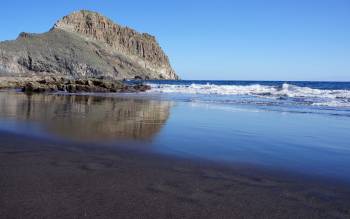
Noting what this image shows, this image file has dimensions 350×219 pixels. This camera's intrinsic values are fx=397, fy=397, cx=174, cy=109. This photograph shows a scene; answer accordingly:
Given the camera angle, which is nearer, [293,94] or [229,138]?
[229,138]

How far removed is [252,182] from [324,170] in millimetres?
1369

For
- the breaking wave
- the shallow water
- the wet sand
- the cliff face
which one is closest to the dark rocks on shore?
the breaking wave

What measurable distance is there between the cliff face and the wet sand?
3436 inches

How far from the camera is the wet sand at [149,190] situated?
3.60m

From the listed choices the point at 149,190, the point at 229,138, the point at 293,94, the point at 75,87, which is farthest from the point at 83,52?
the point at 149,190

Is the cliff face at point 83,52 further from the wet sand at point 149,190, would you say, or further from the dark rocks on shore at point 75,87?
the wet sand at point 149,190

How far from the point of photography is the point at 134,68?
16650 cm

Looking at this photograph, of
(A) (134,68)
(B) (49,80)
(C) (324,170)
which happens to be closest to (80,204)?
(C) (324,170)

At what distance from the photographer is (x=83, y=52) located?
137625 millimetres

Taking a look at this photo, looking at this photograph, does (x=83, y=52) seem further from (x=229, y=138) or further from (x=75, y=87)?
(x=229, y=138)

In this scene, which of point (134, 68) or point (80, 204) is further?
point (134, 68)

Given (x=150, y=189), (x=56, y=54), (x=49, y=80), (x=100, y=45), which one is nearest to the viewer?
(x=150, y=189)

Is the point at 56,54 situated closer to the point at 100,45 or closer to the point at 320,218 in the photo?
the point at 100,45

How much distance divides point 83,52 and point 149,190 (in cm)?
13863
